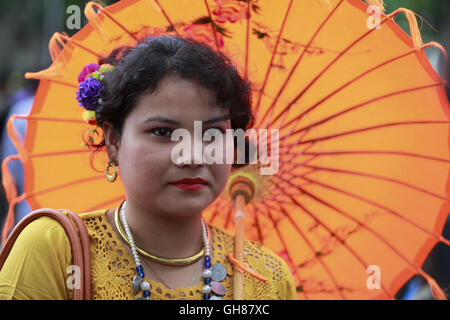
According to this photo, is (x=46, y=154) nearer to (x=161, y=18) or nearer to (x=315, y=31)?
(x=161, y=18)

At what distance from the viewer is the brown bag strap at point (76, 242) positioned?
148 centimetres

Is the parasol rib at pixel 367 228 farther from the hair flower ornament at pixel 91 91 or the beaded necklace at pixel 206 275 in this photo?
the hair flower ornament at pixel 91 91

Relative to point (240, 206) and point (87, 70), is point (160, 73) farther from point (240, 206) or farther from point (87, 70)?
point (240, 206)

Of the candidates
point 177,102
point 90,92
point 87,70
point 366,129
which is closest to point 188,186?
point 177,102

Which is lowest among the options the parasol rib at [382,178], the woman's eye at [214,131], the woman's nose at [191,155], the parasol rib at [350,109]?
the parasol rib at [382,178]

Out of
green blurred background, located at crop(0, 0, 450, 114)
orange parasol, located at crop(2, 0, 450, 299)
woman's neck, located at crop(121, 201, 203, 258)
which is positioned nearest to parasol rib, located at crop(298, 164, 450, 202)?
orange parasol, located at crop(2, 0, 450, 299)

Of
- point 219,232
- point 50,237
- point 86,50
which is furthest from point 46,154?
point 219,232

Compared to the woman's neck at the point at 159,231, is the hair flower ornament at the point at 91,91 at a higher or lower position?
higher

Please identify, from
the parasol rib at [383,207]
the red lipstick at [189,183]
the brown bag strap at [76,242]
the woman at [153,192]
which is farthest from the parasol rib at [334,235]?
the brown bag strap at [76,242]

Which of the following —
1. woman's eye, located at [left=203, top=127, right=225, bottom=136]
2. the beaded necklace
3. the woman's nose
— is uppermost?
woman's eye, located at [left=203, top=127, right=225, bottom=136]

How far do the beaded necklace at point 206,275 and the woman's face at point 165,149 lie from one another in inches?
5.8

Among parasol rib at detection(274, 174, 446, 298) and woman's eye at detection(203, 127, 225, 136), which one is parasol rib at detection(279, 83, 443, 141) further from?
woman's eye at detection(203, 127, 225, 136)

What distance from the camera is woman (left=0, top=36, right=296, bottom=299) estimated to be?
1.49 m

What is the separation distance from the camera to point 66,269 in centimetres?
151
